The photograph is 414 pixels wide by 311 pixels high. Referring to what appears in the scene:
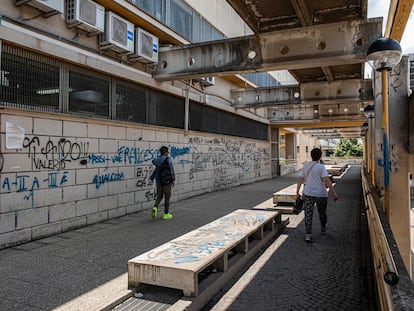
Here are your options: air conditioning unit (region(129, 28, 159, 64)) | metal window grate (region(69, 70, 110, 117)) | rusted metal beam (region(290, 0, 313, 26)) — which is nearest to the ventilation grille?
metal window grate (region(69, 70, 110, 117))

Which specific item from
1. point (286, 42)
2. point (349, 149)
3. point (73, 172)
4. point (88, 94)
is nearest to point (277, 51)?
point (286, 42)

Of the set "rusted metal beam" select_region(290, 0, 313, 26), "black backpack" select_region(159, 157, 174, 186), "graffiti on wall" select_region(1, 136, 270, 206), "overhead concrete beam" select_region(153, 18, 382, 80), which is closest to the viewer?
"graffiti on wall" select_region(1, 136, 270, 206)

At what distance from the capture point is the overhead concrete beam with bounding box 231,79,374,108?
12398 mm

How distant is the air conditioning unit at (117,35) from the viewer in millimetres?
7379

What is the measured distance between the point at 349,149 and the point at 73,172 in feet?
193

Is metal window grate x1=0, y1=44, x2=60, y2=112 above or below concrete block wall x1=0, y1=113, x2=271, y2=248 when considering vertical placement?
above

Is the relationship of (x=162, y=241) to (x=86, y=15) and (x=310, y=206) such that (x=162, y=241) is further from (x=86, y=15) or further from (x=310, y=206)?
(x=86, y=15)

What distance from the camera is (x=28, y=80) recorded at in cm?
595

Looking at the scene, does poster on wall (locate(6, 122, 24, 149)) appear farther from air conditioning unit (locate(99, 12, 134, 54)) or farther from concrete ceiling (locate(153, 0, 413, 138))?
concrete ceiling (locate(153, 0, 413, 138))

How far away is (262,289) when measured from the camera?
13.5 ft

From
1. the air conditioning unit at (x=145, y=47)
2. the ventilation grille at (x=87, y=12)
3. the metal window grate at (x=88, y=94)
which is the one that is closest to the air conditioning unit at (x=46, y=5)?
the ventilation grille at (x=87, y=12)

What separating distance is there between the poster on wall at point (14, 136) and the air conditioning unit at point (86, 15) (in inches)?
95.9

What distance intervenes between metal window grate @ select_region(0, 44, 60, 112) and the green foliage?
58.9 metres

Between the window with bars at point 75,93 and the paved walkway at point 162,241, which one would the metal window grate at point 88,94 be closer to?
the window with bars at point 75,93
